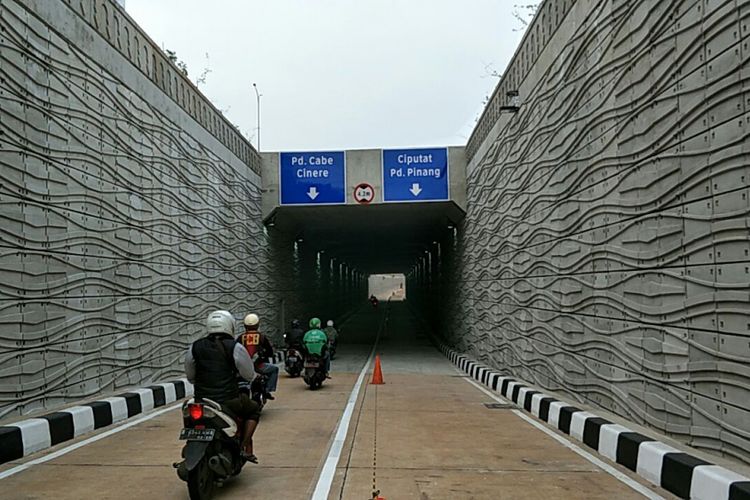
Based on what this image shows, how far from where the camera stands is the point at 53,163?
29.4 feet

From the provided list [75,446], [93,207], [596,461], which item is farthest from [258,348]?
[596,461]

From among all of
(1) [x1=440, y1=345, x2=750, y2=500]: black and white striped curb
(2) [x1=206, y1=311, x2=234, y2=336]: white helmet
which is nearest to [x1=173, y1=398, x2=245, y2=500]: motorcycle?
(2) [x1=206, y1=311, x2=234, y2=336]: white helmet

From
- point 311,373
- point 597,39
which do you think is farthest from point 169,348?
point 597,39

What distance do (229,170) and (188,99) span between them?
3.58 m

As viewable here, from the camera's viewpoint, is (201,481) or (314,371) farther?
(314,371)

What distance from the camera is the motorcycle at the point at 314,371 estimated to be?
45.1ft

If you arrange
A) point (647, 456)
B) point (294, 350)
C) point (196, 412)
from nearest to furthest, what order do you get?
point (196, 412) → point (647, 456) → point (294, 350)

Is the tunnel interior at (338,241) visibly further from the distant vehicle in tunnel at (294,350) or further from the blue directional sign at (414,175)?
the distant vehicle in tunnel at (294,350)

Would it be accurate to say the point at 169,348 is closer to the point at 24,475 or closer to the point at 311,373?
the point at 311,373

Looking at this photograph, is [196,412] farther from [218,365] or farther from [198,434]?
[218,365]

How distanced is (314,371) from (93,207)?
554 centimetres

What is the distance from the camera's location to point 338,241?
38781 millimetres

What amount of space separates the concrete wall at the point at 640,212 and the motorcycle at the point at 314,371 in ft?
13.1

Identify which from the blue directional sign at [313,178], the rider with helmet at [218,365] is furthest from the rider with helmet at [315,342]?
the blue directional sign at [313,178]
